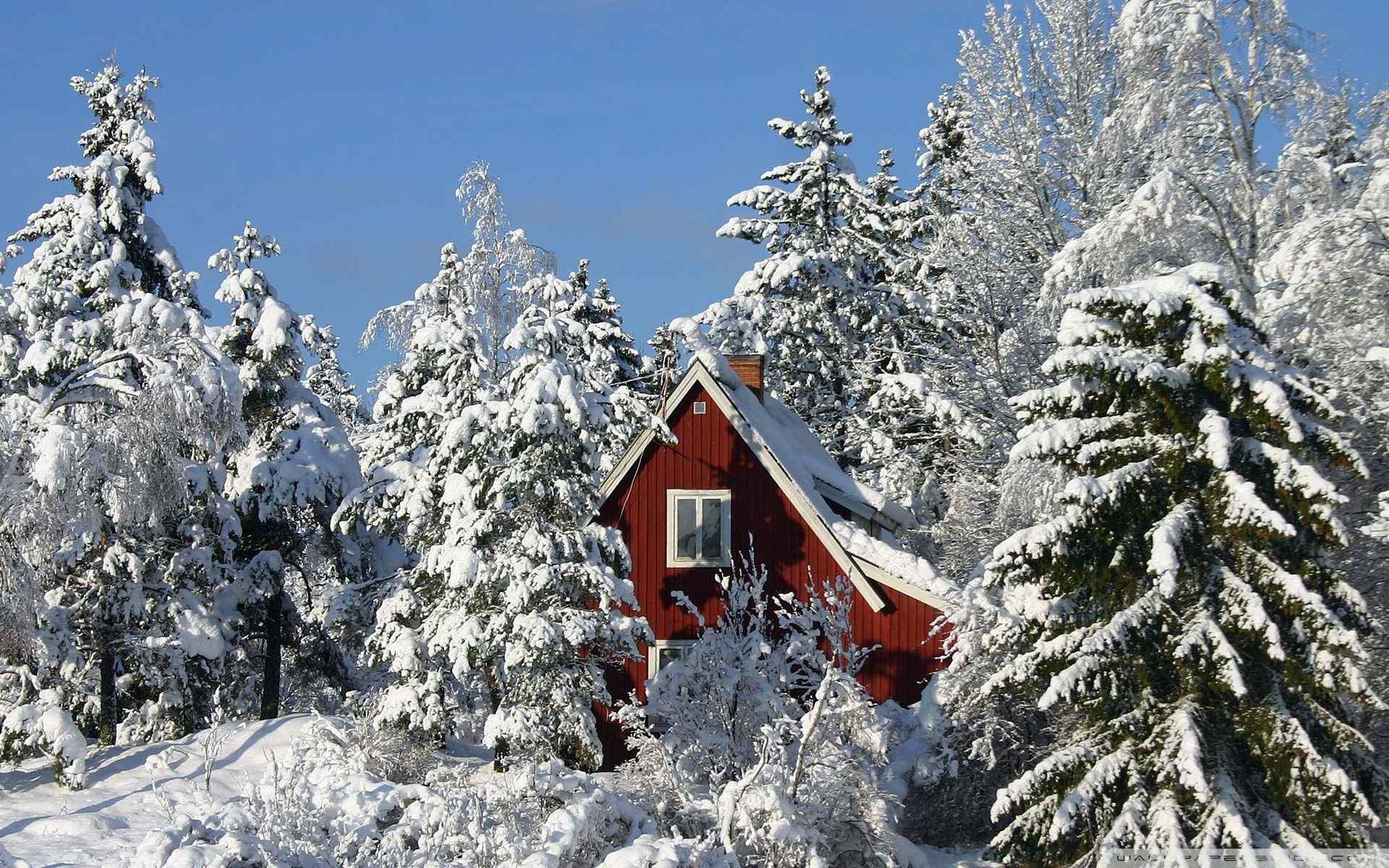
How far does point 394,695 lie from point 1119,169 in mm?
15579

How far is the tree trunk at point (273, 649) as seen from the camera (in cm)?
2734

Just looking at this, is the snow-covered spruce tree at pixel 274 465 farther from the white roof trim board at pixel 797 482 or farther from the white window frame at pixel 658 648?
the white window frame at pixel 658 648

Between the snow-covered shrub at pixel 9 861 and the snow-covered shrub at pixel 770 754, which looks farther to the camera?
the snow-covered shrub at pixel 770 754

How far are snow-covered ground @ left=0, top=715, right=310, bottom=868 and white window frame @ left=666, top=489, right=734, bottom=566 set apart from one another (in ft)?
23.9

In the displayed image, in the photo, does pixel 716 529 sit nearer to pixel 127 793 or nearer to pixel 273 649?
pixel 273 649

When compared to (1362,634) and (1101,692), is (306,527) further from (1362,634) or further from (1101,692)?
(1362,634)

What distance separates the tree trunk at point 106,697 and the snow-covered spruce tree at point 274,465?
105 inches

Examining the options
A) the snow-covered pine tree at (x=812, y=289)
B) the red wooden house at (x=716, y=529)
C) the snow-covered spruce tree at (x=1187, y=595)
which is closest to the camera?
the snow-covered spruce tree at (x=1187, y=595)

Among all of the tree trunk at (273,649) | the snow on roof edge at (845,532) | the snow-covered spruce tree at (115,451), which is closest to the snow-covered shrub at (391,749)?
the snow-covered spruce tree at (115,451)

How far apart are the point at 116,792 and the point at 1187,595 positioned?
16.1 m

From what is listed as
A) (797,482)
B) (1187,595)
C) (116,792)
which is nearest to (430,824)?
(116,792)

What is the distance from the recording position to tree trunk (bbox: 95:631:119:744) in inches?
919

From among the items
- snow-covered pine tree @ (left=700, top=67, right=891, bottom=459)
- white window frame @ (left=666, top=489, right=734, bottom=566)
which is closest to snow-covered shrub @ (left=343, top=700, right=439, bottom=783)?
white window frame @ (left=666, top=489, right=734, bottom=566)

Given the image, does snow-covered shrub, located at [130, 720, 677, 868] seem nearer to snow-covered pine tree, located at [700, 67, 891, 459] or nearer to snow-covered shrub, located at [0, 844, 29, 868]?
snow-covered shrub, located at [0, 844, 29, 868]
